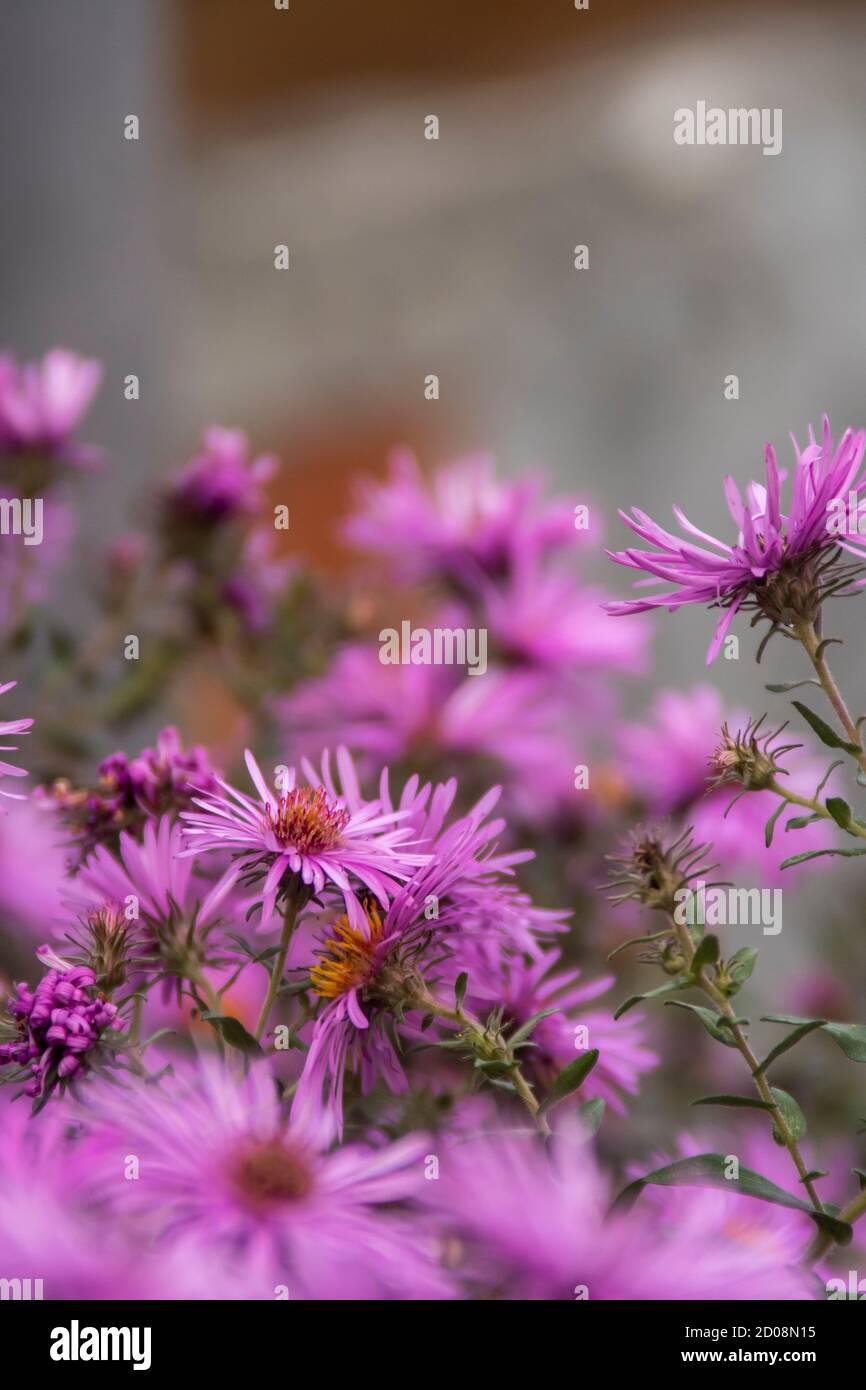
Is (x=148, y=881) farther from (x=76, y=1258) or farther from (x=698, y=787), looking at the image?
(x=698, y=787)

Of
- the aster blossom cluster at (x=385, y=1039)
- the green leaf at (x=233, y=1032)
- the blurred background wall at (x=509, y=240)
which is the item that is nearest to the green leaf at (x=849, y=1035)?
the aster blossom cluster at (x=385, y=1039)

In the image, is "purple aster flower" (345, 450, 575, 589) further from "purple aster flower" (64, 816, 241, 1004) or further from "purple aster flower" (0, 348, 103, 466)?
"purple aster flower" (64, 816, 241, 1004)

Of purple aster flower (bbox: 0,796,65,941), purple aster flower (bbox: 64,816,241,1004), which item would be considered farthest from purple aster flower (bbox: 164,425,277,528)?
purple aster flower (bbox: 64,816,241,1004)

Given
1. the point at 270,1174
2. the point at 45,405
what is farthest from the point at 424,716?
the point at 270,1174

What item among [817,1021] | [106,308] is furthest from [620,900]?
[106,308]

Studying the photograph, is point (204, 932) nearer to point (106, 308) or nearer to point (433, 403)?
point (106, 308)

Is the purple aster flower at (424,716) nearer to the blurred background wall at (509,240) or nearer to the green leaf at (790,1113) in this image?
the green leaf at (790,1113)

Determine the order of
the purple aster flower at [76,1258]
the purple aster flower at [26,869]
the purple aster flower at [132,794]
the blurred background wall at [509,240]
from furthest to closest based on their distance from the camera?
the blurred background wall at [509,240], the purple aster flower at [26,869], the purple aster flower at [132,794], the purple aster flower at [76,1258]
